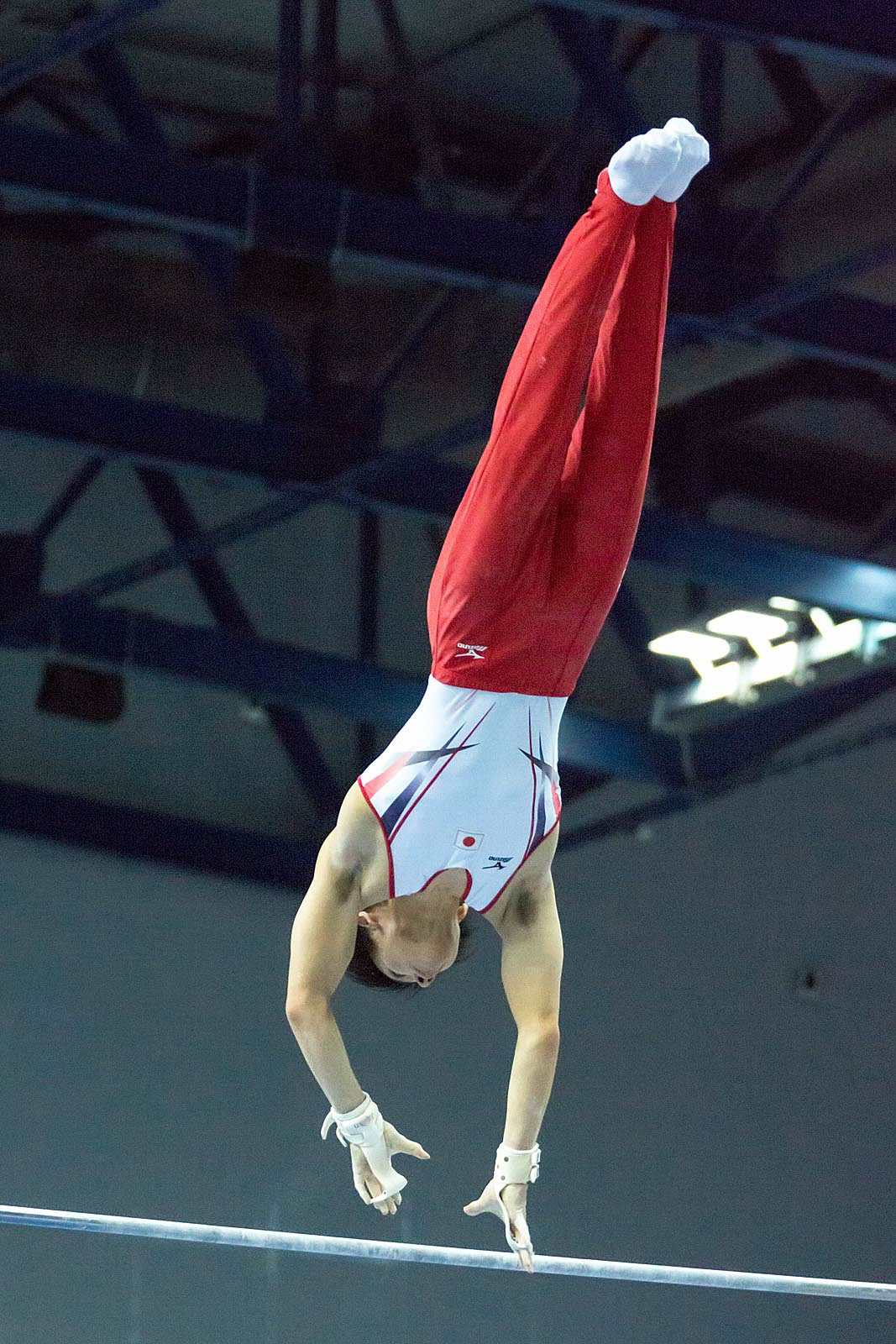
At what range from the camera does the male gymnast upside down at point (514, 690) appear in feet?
15.2

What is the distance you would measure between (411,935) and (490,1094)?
5.74 meters

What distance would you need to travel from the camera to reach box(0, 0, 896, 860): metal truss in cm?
755

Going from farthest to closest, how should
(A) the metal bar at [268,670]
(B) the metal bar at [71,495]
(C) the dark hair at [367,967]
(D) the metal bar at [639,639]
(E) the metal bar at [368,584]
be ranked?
(E) the metal bar at [368,584] < (D) the metal bar at [639,639] < (A) the metal bar at [268,670] < (B) the metal bar at [71,495] < (C) the dark hair at [367,967]

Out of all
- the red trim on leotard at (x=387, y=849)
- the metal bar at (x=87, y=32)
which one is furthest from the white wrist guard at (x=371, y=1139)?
the metal bar at (x=87, y=32)

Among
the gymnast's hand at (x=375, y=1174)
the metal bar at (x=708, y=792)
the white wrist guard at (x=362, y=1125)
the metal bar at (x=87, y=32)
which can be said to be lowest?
the gymnast's hand at (x=375, y=1174)

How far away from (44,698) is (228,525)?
1.39 meters

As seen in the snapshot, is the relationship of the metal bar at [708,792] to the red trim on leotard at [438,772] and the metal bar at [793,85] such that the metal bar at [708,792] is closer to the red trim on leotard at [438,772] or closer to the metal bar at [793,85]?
the metal bar at [793,85]

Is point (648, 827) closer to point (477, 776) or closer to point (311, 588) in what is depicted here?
point (311, 588)

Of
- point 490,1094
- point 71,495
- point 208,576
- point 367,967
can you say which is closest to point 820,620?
point 490,1094

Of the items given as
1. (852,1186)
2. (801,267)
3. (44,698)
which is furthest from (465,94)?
A: (852,1186)

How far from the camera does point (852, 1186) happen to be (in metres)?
10.4

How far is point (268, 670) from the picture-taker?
10156 millimetres

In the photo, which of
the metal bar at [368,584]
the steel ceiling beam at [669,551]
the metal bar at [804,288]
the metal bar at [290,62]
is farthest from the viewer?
the metal bar at [368,584]

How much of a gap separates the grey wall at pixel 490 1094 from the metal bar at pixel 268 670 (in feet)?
2.05
